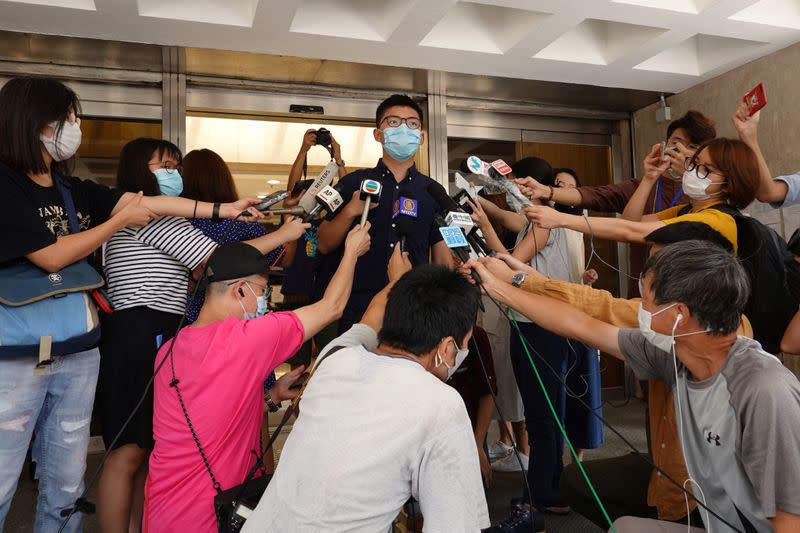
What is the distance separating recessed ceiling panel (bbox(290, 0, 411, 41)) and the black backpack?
215 cm

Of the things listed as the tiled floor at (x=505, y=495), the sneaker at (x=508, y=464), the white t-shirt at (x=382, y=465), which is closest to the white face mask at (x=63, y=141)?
the white t-shirt at (x=382, y=465)

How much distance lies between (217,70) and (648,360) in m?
3.47

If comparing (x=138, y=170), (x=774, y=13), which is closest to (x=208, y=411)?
(x=138, y=170)

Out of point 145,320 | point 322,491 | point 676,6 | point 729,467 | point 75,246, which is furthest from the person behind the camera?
point 676,6

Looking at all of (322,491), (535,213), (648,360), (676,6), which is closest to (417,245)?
(535,213)

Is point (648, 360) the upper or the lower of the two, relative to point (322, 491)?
upper

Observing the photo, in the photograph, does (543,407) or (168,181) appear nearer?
(168,181)

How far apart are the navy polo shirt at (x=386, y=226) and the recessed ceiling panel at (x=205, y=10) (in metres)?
1.44

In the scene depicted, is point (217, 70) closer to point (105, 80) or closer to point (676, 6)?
point (105, 80)

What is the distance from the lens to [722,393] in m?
1.33

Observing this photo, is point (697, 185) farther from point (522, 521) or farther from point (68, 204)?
point (68, 204)

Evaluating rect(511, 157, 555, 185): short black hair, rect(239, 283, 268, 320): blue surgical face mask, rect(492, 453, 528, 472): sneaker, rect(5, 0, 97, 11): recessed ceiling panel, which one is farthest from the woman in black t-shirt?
rect(492, 453, 528, 472): sneaker

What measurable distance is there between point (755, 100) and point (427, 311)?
1867 millimetres

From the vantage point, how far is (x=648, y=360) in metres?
1.61
